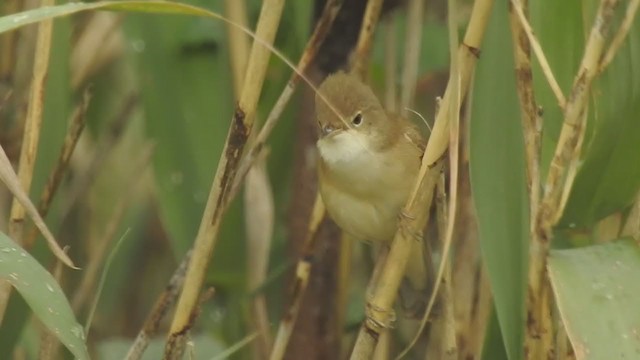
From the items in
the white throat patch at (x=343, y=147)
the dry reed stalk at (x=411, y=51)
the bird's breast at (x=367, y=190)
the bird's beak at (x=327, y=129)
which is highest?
the dry reed stalk at (x=411, y=51)

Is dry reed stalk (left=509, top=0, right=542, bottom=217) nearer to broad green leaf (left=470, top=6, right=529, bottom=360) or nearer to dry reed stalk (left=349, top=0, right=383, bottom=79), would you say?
broad green leaf (left=470, top=6, right=529, bottom=360)

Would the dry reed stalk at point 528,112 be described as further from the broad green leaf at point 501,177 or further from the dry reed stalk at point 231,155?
the dry reed stalk at point 231,155

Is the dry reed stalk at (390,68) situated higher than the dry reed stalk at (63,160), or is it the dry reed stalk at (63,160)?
the dry reed stalk at (390,68)

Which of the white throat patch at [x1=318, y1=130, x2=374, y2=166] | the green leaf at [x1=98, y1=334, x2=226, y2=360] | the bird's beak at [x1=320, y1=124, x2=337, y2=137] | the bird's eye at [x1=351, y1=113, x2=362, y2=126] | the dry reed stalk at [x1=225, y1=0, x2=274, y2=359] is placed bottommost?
the green leaf at [x1=98, y1=334, x2=226, y2=360]

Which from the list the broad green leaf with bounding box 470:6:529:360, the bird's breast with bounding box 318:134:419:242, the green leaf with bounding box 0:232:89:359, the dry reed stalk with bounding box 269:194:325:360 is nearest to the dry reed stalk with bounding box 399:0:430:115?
the bird's breast with bounding box 318:134:419:242

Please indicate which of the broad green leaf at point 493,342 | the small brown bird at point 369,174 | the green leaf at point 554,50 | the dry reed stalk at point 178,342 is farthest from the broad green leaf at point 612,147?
the dry reed stalk at point 178,342

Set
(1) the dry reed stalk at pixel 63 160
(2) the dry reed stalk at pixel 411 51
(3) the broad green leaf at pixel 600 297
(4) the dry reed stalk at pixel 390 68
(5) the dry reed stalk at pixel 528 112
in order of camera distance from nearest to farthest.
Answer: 1. (3) the broad green leaf at pixel 600 297
2. (5) the dry reed stalk at pixel 528 112
3. (1) the dry reed stalk at pixel 63 160
4. (2) the dry reed stalk at pixel 411 51
5. (4) the dry reed stalk at pixel 390 68
